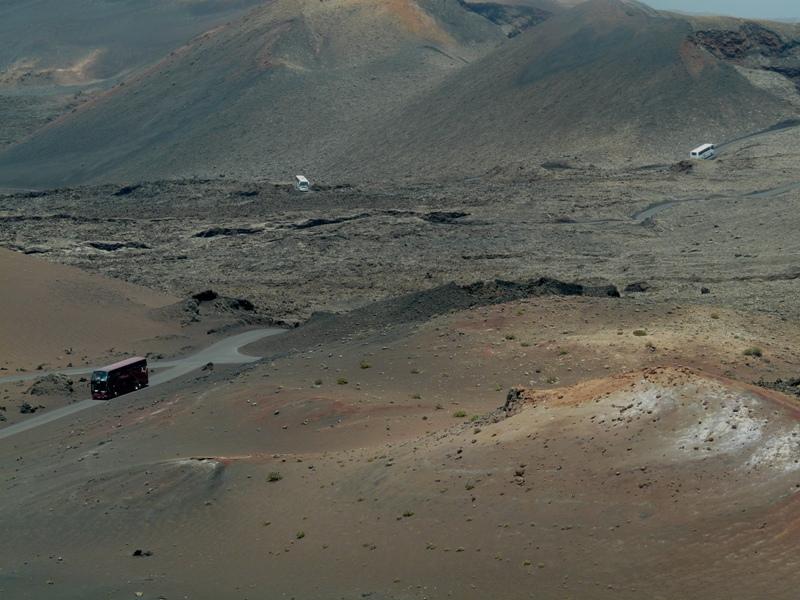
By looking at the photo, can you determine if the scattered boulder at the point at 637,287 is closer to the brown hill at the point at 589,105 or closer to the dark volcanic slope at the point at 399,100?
the brown hill at the point at 589,105

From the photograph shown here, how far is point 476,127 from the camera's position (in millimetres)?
107438

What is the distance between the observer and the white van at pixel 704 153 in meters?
94.7

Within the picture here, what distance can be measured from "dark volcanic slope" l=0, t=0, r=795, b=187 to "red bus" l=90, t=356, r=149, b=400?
59158 mm

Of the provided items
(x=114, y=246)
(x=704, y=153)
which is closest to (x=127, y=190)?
(x=114, y=246)

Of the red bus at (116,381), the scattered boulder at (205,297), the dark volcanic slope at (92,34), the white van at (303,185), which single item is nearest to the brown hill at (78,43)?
the dark volcanic slope at (92,34)

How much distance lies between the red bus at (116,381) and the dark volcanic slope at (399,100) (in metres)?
59.2

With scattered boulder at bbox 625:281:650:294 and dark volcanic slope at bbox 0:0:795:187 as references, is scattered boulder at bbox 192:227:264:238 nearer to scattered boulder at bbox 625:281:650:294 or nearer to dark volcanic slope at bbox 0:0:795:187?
dark volcanic slope at bbox 0:0:795:187

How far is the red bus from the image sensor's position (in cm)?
4234

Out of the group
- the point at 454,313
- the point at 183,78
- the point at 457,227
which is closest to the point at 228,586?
the point at 454,313

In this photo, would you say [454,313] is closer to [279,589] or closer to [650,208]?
[279,589]

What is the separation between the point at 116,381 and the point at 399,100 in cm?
8296

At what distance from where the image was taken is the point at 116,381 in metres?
42.5

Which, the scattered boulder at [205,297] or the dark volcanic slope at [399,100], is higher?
the scattered boulder at [205,297]

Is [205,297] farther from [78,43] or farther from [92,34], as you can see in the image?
[92,34]
